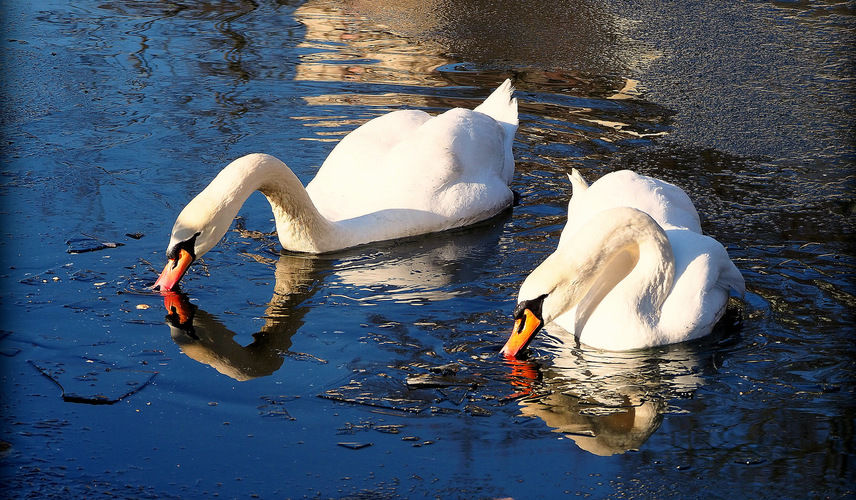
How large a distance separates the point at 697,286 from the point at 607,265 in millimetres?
470

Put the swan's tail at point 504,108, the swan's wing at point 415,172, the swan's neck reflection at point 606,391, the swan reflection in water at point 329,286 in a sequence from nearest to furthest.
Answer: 1. the swan's neck reflection at point 606,391
2. the swan reflection in water at point 329,286
3. the swan's wing at point 415,172
4. the swan's tail at point 504,108

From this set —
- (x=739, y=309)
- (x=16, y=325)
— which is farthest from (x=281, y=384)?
(x=739, y=309)

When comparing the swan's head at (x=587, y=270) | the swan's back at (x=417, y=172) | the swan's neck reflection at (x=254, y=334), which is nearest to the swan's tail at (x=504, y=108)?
the swan's back at (x=417, y=172)

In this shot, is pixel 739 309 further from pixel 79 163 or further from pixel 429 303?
pixel 79 163

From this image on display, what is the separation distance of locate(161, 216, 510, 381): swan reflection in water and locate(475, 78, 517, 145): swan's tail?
37.6 inches

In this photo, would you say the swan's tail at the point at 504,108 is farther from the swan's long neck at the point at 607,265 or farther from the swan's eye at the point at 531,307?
the swan's eye at the point at 531,307

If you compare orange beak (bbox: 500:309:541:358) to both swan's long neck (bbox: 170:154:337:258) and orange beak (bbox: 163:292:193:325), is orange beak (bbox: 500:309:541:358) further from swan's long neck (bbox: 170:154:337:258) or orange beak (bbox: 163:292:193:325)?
swan's long neck (bbox: 170:154:337:258)

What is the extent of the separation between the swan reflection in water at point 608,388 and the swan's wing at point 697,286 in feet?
0.41

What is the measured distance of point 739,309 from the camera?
19.1ft

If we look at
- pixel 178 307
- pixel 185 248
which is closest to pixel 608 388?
pixel 178 307

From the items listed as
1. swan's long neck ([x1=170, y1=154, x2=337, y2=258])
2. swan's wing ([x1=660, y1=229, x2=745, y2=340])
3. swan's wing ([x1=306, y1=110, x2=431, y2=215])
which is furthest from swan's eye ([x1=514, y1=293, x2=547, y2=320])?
swan's wing ([x1=306, y1=110, x2=431, y2=215])

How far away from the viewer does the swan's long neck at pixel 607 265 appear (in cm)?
512

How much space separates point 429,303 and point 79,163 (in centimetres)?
348

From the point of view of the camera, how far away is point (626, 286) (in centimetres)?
539
